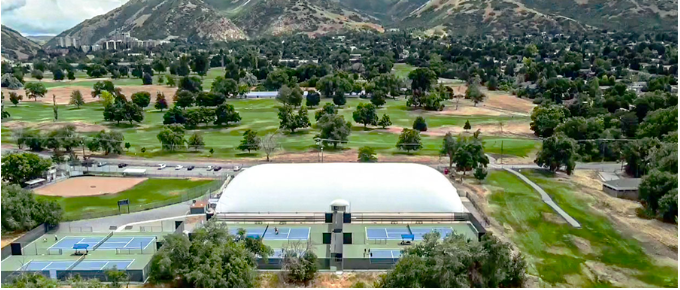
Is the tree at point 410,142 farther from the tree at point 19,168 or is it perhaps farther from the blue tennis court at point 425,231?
the tree at point 19,168

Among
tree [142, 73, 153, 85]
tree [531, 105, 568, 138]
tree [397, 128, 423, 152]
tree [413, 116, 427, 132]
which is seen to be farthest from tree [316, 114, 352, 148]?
tree [142, 73, 153, 85]

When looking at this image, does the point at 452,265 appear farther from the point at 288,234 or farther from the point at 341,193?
the point at 341,193

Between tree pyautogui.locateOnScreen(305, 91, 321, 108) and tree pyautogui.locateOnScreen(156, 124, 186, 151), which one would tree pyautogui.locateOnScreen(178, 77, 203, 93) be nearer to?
tree pyautogui.locateOnScreen(305, 91, 321, 108)

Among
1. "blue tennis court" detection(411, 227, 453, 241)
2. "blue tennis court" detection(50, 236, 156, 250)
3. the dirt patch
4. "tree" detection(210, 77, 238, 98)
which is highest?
"tree" detection(210, 77, 238, 98)

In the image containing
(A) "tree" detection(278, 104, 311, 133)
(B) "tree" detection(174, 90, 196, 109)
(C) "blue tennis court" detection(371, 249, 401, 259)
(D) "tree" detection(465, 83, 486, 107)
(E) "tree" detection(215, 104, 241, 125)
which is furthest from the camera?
(D) "tree" detection(465, 83, 486, 107)

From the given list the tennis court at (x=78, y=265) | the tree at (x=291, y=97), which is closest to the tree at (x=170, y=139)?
the tree at (x=291, y=97)

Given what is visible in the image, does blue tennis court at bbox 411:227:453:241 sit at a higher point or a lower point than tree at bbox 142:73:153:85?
lower
